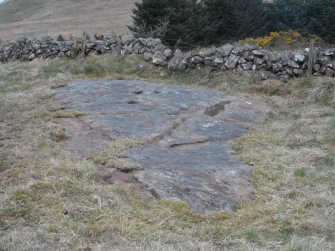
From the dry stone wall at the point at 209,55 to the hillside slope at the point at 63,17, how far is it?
433 inches

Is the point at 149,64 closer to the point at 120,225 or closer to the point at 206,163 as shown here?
the point at 206,163

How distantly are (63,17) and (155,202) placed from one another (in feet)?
115

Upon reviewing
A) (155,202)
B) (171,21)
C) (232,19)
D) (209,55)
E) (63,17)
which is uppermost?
(171,21)

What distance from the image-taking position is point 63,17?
3800cm

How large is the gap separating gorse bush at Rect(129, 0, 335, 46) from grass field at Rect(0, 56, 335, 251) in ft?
25.8

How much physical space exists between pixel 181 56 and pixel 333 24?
7740 millimetres

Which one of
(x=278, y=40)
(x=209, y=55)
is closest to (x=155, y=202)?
(x=209, y=55)

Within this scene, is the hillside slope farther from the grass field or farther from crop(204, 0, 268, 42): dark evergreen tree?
the grass field

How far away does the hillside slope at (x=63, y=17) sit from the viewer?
97.0ft

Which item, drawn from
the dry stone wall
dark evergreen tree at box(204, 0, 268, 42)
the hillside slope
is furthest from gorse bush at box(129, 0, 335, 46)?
the hillside slope

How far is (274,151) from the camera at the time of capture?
22.9 ft

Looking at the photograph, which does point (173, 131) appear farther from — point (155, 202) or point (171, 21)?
point (171, 21)

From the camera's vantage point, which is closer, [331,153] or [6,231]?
[6,231]

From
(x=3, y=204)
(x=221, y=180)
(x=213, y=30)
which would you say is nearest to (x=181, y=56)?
(x=213, y=30)
